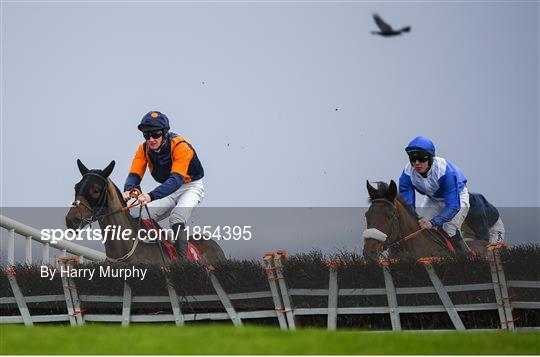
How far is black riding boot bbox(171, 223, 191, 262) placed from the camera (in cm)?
986

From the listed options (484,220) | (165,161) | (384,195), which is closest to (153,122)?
(165,161)

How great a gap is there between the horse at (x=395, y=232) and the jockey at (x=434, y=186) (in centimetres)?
13

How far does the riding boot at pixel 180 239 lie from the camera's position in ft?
32.3

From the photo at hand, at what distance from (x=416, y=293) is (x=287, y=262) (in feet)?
3.74

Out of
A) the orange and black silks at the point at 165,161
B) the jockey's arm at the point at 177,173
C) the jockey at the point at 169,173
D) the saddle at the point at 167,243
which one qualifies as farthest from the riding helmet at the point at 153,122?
the saddle at the point at 167,243

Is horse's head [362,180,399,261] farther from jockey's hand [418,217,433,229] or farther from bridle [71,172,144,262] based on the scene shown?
bridle [71,172,144,262]

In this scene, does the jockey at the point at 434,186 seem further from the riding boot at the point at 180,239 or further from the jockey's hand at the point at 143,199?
the jockey's hand at the point at 143,199

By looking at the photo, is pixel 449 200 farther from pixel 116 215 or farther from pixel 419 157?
pixel 116 215

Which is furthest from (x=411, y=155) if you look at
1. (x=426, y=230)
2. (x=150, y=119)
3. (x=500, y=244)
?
(x=150, y=119)

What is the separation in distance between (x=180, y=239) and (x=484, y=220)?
3.35 metres

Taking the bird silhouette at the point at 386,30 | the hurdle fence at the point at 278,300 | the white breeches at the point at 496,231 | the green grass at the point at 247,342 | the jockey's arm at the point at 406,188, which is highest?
the bird silhouette at the point at 386,30

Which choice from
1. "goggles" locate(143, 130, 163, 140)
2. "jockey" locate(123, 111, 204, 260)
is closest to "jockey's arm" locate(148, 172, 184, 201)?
"jockey" locate(123, 111, 204, 260)

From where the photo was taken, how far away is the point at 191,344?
6191 millimetres

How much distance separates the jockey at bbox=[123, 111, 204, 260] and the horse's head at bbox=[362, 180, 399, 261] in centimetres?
177
